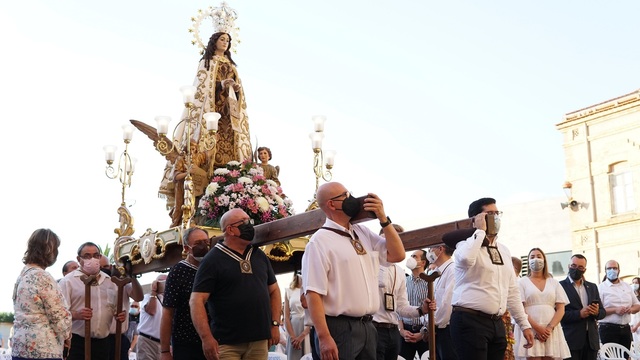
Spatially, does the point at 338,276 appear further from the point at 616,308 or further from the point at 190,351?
the point at 616,308

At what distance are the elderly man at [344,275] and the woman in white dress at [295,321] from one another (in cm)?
631

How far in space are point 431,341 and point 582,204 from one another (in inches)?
944

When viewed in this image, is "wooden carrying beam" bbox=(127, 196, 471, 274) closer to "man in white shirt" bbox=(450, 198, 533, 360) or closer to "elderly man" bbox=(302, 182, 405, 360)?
"man in white shirt" bbox=(450, 198, 533, 360)

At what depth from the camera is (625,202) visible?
29938mm

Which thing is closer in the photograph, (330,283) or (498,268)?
(330,283)

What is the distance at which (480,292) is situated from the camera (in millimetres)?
7324

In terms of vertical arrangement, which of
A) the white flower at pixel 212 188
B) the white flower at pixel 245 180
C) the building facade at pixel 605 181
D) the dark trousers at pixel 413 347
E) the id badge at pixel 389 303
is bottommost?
the dark trousers at pixel 413 347


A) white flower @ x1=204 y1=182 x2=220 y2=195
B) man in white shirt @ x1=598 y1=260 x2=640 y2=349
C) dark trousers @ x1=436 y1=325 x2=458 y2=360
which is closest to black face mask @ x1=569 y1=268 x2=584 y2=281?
man in white shirt @ x1=598 y1=260 x2=640 y2=349

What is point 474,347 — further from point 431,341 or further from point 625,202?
point 625,202

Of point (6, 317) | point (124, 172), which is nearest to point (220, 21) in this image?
point (124, 172)

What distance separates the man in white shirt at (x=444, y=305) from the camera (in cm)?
907

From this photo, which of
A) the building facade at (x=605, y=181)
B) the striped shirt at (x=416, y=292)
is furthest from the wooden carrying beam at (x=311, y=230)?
the building facade at (x=605, y=181)

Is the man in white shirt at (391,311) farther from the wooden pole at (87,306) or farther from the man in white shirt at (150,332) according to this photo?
the man in white shirt at (150,332)

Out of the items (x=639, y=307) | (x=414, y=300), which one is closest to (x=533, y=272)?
(x=414, y=300)
